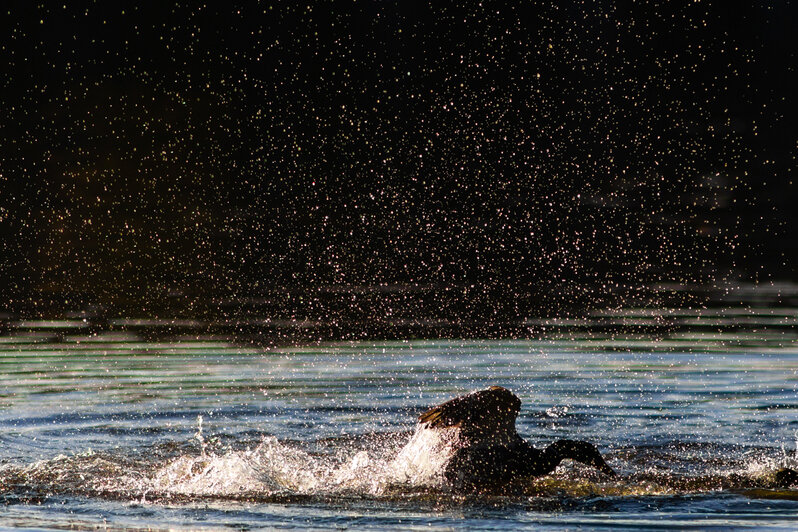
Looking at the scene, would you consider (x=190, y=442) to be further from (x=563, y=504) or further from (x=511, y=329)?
(x=511, y=329)

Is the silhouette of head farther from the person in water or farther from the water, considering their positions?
the water

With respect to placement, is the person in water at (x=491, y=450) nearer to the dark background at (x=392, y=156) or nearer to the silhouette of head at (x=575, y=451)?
the silhouette of head at (x=575, y=451)

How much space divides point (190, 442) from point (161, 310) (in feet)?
23.5

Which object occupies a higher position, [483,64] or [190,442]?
[483,64]

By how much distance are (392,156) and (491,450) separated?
20.9m

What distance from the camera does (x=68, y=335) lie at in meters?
16.0

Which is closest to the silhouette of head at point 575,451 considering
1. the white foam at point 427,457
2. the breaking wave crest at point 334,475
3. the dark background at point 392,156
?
the breaking wave crest at point 334,475

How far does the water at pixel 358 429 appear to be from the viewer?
26.8 feet

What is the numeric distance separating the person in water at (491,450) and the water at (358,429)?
7.1 inches

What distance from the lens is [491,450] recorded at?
8.78m

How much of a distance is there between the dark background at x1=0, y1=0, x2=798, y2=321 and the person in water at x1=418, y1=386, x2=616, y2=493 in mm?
8032

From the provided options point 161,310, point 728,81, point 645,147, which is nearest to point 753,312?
point 161,310

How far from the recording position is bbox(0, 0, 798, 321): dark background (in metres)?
19.6

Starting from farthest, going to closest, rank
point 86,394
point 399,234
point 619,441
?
point 399,234 → point 86,394 → point 619,441
